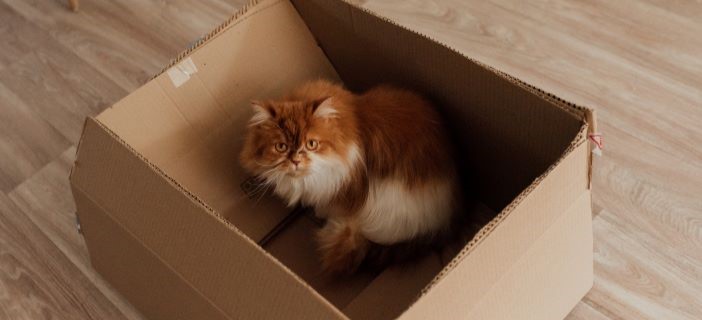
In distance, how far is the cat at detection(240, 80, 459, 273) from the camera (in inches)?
48.6

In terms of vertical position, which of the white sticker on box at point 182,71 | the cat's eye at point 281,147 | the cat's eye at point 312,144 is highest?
the white sticker on box at point 182,71

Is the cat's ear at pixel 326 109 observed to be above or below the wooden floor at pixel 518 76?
above

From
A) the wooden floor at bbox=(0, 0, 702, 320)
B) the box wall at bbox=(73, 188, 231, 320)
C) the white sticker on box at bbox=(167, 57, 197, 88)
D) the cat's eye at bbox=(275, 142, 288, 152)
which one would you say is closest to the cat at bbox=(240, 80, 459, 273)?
the cat's eye at bbox=(275, 142, 288, 152)

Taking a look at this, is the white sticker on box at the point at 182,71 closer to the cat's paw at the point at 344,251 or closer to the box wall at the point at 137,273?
the box wall at the point at 137,273

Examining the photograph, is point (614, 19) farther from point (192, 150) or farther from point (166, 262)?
point (166, 262)

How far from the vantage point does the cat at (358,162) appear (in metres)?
1.23

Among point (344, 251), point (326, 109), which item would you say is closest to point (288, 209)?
point (344, 251)

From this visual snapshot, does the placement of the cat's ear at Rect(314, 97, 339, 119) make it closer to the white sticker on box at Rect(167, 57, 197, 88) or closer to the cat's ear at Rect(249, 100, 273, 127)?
the cat's ear at Rect(249, 100, 273, 127)

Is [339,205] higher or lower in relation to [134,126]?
lower

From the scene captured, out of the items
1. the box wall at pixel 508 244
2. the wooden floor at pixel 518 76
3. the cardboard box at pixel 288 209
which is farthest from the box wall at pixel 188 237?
the wooden floor at pixel 518 76

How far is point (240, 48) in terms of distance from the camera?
Answer: 4.65ft

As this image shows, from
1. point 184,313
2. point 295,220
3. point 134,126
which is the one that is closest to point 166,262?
point 184,313

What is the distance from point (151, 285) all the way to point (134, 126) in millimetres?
303

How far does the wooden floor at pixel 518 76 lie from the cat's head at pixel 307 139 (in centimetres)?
49
